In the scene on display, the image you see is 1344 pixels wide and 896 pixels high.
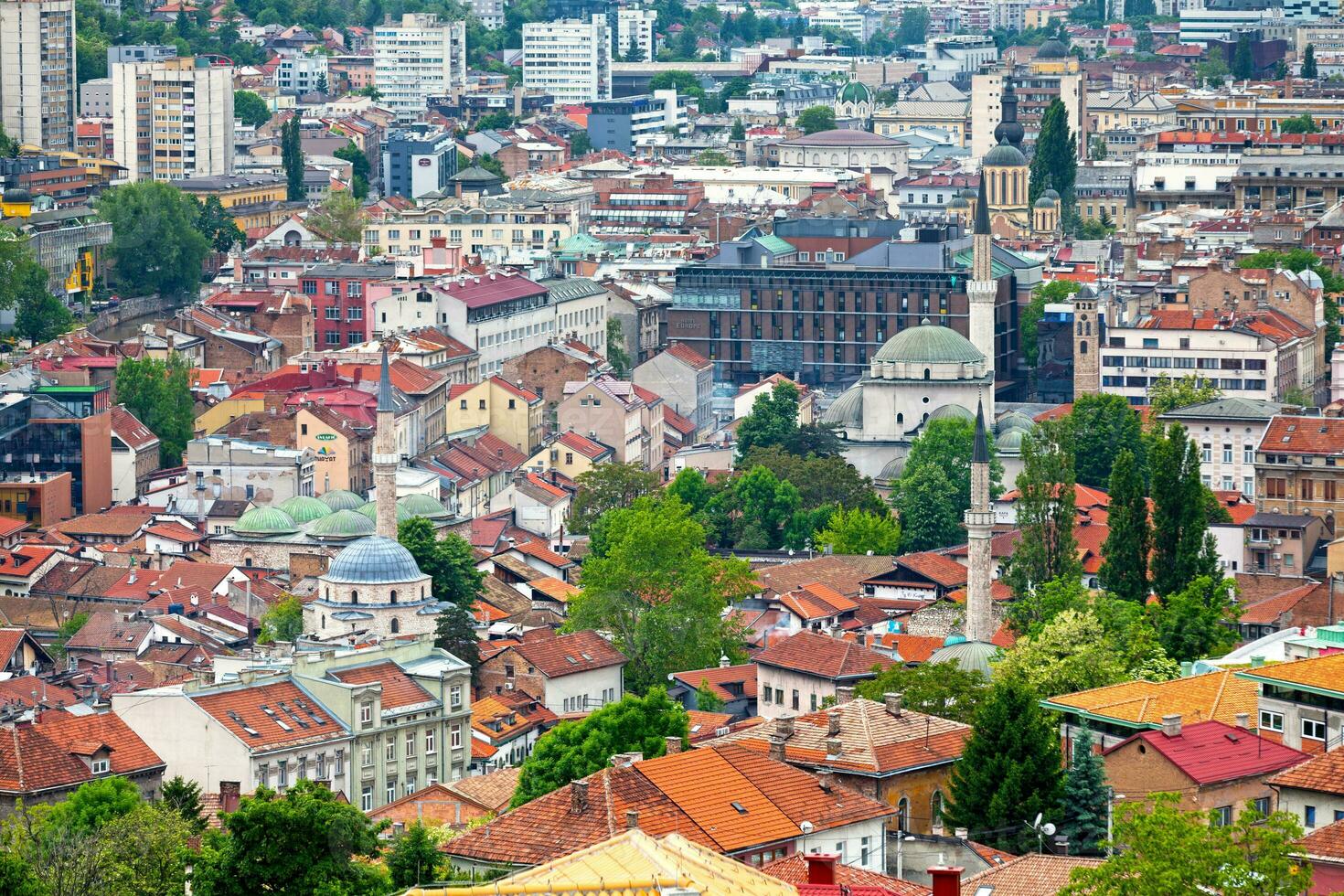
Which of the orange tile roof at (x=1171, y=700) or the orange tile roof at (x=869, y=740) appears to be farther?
the orange tile roof at (x=1171, y=700)

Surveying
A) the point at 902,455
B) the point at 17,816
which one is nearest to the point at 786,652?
the point at 17,816

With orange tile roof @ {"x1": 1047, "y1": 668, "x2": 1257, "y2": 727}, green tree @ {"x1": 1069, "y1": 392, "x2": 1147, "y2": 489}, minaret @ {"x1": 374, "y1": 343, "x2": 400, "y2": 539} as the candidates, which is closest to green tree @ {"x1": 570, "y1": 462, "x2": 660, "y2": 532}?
green tree @ {"x1": 1069, "y1": 392, "x2": 1147, "y2": 489}

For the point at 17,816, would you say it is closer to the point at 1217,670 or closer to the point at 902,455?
the point at 1217,670

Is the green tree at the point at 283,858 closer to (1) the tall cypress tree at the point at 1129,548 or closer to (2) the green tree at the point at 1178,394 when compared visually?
(1) the tall cypress tree at the point at 1129,548

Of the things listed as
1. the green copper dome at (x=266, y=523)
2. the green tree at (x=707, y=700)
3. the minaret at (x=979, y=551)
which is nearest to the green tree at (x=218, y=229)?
the green copper dome at (x=266, y=523)

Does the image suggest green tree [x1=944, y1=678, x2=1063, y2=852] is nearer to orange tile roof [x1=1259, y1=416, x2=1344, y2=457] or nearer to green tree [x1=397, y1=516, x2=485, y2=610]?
green tree [x1=397, y1=516, x2=485, y2=610]

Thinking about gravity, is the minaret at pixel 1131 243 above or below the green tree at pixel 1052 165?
below

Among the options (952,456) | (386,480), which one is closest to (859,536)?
(952,456)
